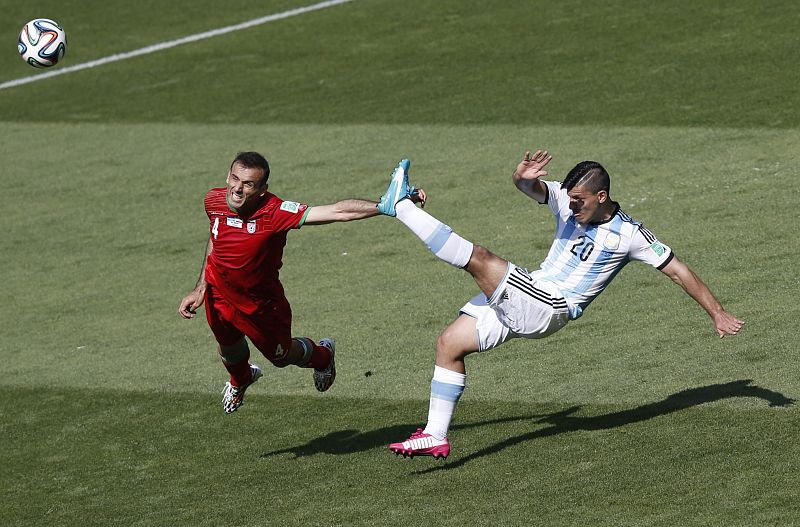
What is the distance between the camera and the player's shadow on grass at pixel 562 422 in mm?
8984

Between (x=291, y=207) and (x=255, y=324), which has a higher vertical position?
(x=291, y=207)

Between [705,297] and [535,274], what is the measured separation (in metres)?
1.18

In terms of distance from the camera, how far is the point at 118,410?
35.2 feet

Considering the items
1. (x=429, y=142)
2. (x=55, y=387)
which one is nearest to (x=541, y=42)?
(x=429, y=142)

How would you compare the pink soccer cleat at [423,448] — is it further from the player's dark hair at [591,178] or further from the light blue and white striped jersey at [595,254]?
the player's dark hair at [591,178]

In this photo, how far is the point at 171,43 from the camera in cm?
2353

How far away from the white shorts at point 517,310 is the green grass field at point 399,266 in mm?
886

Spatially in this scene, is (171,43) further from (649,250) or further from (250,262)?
(649,250)

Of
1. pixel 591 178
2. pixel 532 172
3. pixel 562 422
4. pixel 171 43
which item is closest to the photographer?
pixel 591 178

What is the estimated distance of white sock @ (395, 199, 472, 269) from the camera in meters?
8.03

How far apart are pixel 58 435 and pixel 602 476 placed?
15.5 feet

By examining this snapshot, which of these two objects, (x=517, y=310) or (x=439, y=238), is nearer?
(x=439, y=238)

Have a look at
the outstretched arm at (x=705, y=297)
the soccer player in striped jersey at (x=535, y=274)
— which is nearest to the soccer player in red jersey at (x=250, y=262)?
the soccer player in striped jersey at (x=535, y=274)

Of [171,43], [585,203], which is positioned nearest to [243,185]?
[585,203]
